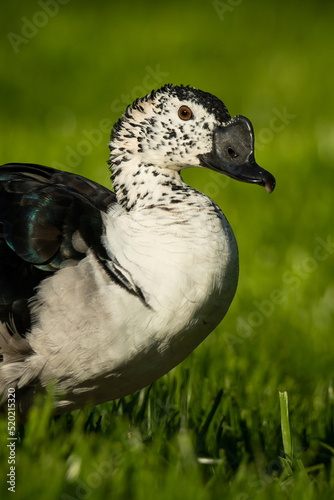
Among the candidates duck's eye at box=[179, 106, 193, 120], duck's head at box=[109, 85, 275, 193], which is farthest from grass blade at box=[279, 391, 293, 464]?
duck's eye at box=[179, 106, 193, 120]

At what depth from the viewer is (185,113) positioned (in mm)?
3115

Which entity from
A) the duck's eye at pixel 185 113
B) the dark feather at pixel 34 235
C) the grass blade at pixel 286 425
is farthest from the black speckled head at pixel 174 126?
the grass blade at pixel 286 425

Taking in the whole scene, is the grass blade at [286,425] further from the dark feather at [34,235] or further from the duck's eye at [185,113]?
the duck's eye at [185,113]

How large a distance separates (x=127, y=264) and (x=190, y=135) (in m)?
0.61

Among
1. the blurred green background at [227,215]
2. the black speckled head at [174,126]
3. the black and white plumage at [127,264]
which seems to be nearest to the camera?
the blurred green background at [227,215]

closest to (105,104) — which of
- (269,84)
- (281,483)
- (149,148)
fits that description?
(269,84)

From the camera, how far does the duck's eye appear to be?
3.11m

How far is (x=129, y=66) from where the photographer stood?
34.3 feet

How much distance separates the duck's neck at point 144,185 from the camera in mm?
3104

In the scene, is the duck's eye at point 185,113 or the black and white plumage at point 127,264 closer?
the black and white plumage at point 127,264

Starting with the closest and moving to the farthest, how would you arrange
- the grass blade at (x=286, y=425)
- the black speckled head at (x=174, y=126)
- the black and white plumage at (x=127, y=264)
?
the black and white plumage at (x=127, y=264)
the grass blade at (x=286, y=425)
the black speckled head at (x=174, y=126)

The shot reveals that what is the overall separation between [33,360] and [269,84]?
8256mm

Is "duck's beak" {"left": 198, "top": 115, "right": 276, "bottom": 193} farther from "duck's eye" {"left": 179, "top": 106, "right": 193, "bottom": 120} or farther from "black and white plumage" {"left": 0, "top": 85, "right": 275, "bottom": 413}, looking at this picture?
"duck's eye" {"left": 179, "top": 106, "right": 193, "bottom": 120}

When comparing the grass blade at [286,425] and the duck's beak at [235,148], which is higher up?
the duck's beak at [235,148]
